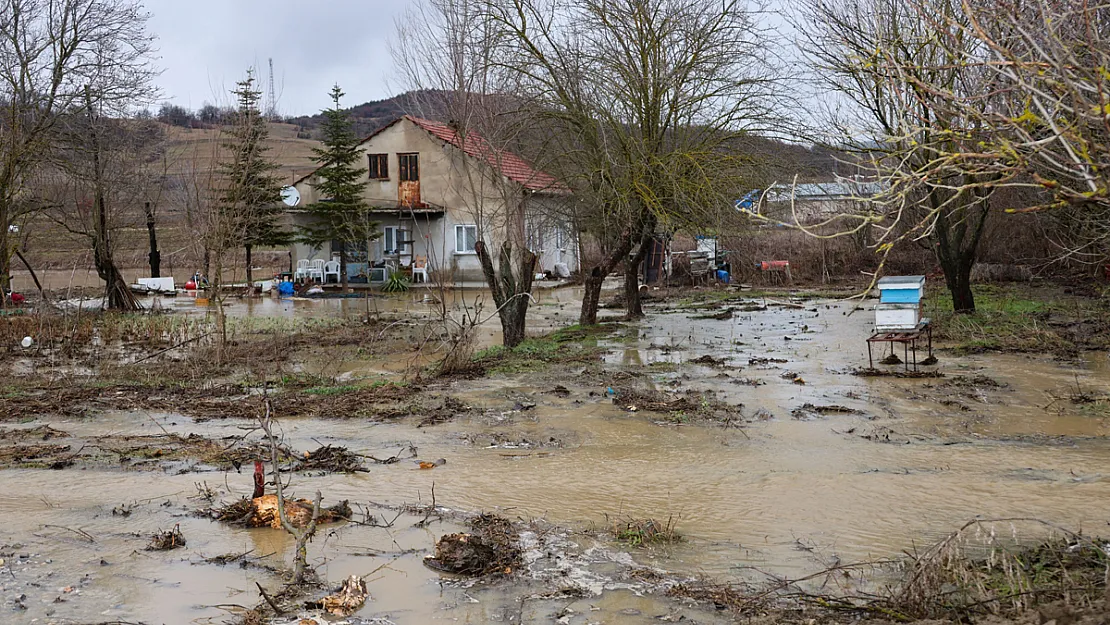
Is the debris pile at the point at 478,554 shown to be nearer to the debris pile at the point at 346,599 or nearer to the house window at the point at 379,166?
the debris pile at the point at 346,599

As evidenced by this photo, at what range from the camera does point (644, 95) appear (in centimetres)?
1833

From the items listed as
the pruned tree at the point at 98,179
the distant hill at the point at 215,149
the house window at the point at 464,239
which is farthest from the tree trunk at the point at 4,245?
the house window at the point at 464,239

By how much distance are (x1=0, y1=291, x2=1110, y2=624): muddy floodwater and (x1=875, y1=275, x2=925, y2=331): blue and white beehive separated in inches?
37.8

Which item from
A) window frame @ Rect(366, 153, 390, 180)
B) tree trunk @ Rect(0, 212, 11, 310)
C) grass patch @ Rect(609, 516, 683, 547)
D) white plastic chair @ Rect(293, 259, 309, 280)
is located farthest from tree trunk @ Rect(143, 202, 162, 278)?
grass patch @ Rect(609, 516, 683, 547)

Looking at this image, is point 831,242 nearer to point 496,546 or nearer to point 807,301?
point 807,301

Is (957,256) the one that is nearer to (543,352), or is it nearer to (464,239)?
(543,352)

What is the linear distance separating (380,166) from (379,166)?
4 centimetres

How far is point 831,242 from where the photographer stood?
33.8m

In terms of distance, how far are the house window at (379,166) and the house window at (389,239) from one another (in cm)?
181

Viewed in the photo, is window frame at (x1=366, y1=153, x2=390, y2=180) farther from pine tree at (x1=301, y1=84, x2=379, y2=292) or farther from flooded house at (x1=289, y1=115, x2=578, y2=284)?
pine tree at (x1=301, y1=84, x2=379, y2=292)

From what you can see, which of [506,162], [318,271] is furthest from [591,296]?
[318,271]

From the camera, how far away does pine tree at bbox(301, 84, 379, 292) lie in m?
31.1

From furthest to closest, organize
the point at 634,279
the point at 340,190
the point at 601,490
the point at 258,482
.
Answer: the point at 340,190 < the point at 634,279 < the point at 601,490 < the point at 258,482

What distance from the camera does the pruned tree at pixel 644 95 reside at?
1794cm
